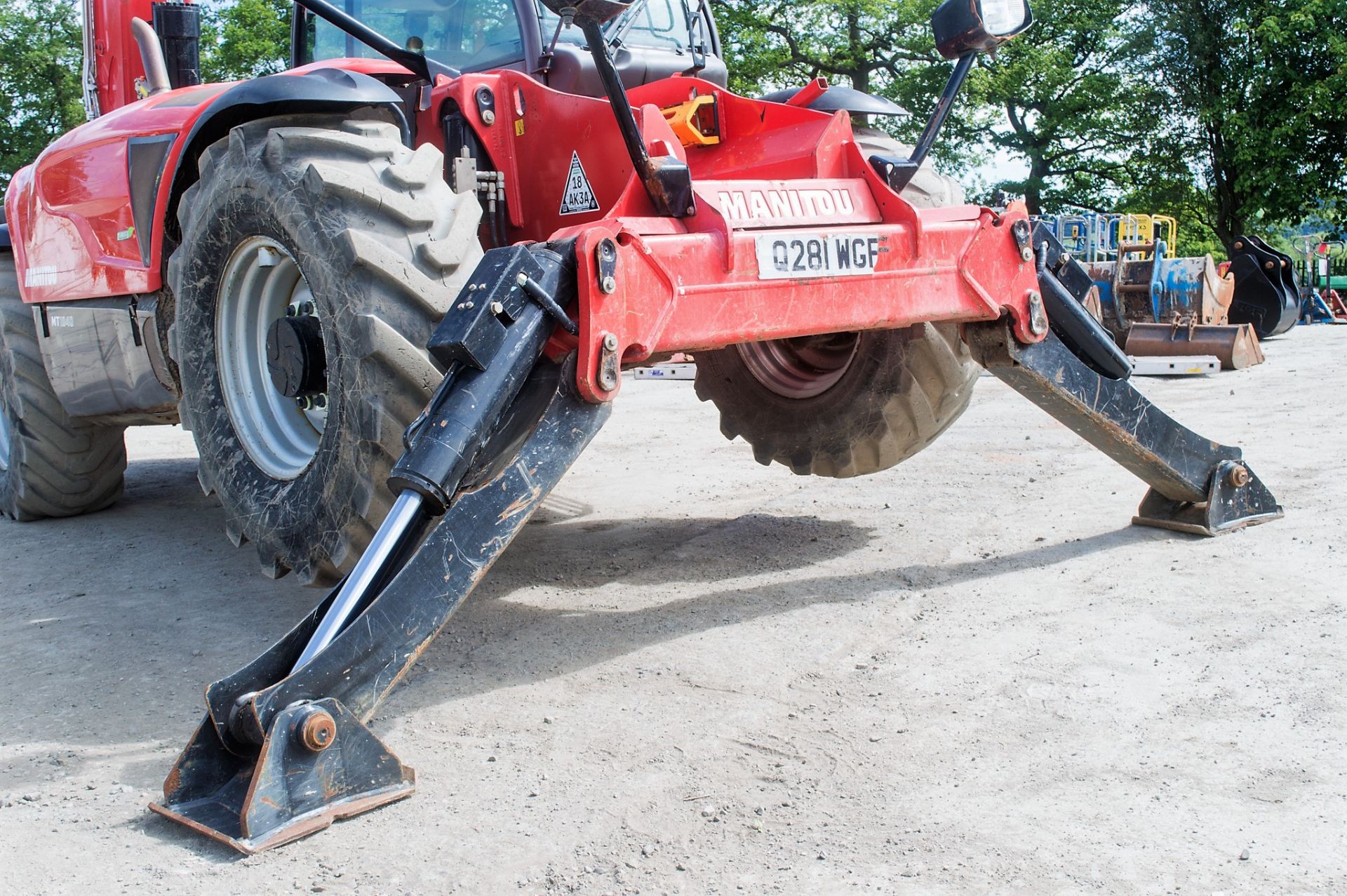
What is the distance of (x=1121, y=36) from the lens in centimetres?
3053

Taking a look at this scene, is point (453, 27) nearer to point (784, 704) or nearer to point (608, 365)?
point (608, 365)

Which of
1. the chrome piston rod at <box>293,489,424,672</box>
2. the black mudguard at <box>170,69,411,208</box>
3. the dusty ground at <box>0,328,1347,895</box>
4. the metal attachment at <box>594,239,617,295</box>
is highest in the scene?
the black mudguard at <box>170,69,411,208</box>

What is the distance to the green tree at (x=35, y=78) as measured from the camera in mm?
32562

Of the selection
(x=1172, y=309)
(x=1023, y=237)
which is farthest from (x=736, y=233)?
(x=1172, y=309)

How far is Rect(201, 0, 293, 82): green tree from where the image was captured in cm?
2798

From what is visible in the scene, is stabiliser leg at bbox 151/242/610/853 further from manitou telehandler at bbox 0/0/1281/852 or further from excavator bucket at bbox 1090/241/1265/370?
excavator bucket at bbox 1090/241/1265/370

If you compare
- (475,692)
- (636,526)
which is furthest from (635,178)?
(636,526)

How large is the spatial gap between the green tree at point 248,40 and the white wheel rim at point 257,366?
25.7 metres

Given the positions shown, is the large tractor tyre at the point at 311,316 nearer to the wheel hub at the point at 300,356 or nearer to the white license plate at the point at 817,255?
the wheel hub at the point at 300,356

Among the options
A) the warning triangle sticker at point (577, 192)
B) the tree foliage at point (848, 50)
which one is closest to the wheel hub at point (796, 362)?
the warning triangle sticker at point (577, 192)

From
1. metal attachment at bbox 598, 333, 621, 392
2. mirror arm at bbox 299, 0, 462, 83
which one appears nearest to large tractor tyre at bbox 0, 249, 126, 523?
mirror arm at bbox 299, 0, 462, 83

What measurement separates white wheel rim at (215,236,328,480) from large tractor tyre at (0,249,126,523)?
217 cm

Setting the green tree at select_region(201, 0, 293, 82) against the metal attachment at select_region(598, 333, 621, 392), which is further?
the green tree at select_region(201, 0, 293, 82)

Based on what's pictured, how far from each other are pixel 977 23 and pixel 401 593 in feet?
8.16
